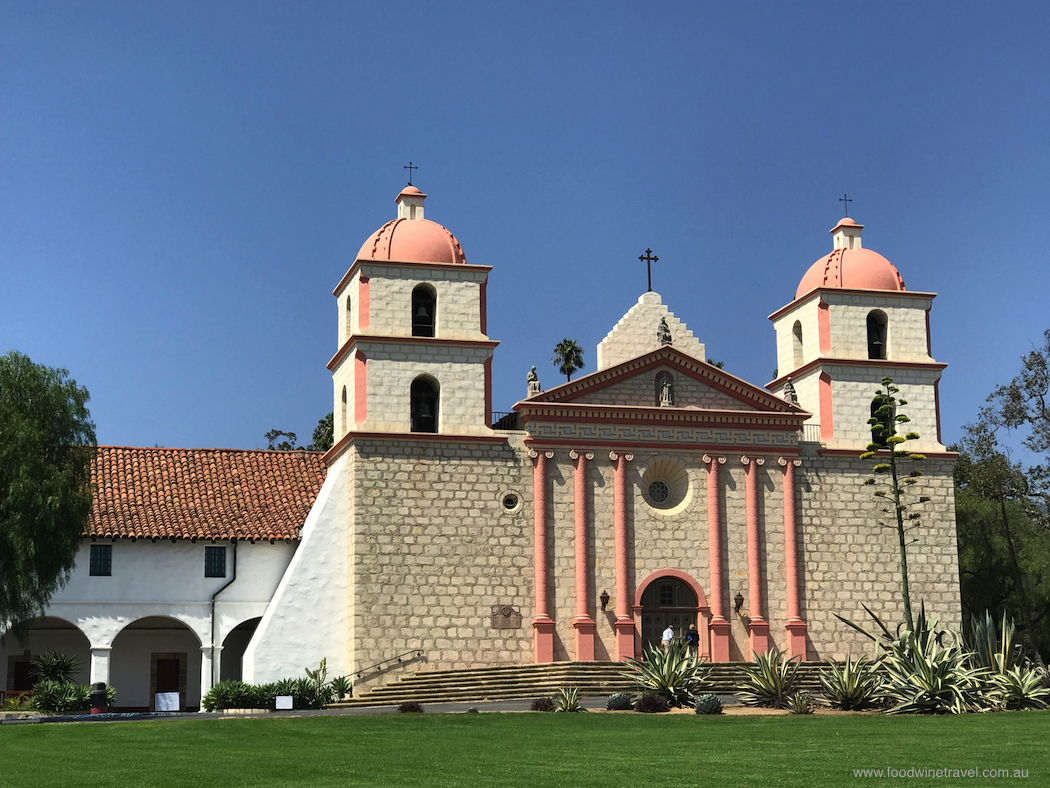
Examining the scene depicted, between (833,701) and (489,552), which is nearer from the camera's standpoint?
(833,701)

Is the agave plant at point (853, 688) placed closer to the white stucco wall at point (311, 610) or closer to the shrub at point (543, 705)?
the shrub at point (543, 705)

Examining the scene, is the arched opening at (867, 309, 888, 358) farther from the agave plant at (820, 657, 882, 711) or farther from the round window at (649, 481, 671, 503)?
the agave plant at (820, 657, 882, 711)

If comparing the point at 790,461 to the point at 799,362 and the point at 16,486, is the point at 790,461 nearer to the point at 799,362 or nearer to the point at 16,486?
the point at 799,362

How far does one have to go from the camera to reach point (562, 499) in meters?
37.4

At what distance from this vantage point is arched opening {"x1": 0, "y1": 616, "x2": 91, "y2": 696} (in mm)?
38438

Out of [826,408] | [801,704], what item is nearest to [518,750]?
[801,704]

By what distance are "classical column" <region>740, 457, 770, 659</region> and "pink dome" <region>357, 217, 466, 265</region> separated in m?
9.54

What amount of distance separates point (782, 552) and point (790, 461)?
2.48 meters

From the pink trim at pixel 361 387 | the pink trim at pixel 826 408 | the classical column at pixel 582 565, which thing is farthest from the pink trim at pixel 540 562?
the pink trim at pixel 826 408

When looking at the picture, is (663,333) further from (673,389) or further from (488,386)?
(488,386)

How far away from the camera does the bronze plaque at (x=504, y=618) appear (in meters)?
36.3

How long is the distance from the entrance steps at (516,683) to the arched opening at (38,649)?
344 inches

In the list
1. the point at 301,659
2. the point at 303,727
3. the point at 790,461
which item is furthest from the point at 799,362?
the point at 303,727

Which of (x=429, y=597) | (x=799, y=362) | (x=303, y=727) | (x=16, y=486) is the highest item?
(x=799, y=362)
